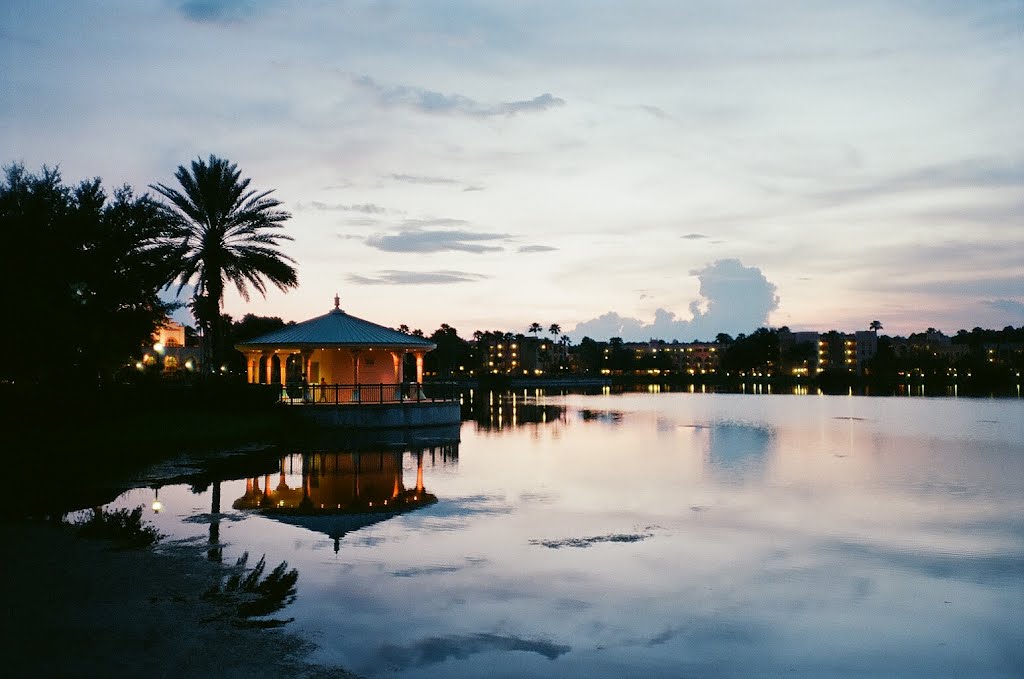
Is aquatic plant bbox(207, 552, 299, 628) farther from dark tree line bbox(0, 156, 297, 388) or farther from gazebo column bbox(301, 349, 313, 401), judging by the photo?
gazebo column bbox(301, 349, 313, 401)

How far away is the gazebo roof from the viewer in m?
44.5

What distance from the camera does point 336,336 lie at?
45031 millimetres

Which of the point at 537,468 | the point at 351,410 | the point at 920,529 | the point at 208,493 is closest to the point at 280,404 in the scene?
the point at 351,410

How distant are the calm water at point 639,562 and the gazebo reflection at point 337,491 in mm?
104

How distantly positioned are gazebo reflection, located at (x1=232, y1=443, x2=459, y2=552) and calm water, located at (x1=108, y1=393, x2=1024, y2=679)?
10 cm

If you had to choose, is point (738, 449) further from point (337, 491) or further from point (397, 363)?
point (337, 491)

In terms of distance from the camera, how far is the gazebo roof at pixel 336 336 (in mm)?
44459

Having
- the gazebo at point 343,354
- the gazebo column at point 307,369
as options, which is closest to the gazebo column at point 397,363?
the gazebo at point 343,354

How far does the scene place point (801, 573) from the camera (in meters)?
13.9

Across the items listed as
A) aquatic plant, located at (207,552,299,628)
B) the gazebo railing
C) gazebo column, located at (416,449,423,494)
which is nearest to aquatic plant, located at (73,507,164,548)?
aquatic plant, located at (207,552,299,628)

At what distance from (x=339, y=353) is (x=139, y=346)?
12.9 meters

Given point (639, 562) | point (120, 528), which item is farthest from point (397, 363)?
point (639, 562)

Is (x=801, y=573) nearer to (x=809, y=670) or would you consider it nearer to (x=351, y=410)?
(x=809, y=670)

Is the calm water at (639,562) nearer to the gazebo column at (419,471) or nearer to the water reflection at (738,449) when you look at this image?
the gazebo column at (419,471)
